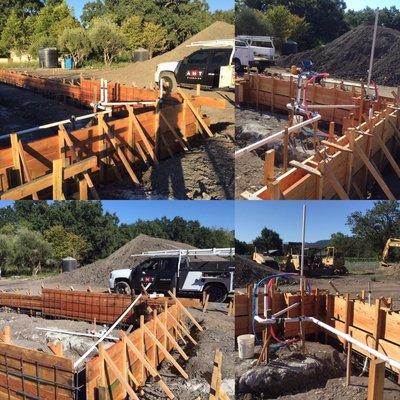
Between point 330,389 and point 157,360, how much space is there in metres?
2.47

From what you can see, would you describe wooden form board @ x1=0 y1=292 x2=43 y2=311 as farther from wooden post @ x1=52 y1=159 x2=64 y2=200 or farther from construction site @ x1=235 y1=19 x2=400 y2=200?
construction site @ x1=235 y1=19 x2=400 y2=200

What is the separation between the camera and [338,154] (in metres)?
6.38

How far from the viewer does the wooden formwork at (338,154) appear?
5.41m

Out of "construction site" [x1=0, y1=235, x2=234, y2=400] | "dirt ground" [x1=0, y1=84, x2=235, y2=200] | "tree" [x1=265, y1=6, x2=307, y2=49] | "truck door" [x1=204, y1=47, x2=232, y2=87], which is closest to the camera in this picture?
"construction site" [x1=0, y1=235, x2=234, y2=400]

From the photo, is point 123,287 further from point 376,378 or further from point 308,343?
point 376,378

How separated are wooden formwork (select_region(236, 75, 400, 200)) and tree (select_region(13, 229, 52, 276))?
1785 cm

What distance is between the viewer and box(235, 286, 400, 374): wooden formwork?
6.08 metres

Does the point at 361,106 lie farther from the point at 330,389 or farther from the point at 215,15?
the point at 215,15

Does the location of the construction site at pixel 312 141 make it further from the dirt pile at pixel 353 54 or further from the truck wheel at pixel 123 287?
the dirt pile at pixel 353 54

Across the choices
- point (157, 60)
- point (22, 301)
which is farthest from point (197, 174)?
point (157, 60)

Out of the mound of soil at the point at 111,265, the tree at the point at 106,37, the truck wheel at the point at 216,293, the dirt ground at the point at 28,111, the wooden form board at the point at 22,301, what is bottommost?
the mound of soil at the point at 111,265

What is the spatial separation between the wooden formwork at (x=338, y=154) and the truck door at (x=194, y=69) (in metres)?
1.66

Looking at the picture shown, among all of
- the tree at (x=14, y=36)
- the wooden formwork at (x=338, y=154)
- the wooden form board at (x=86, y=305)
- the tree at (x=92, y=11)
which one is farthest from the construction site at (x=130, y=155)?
the tree at (x=14, y=36)

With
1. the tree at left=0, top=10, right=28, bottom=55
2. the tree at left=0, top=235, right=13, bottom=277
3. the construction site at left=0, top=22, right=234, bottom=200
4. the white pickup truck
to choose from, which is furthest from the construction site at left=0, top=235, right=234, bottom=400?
the tree at left=0, top=10, right=28, bottom=55
